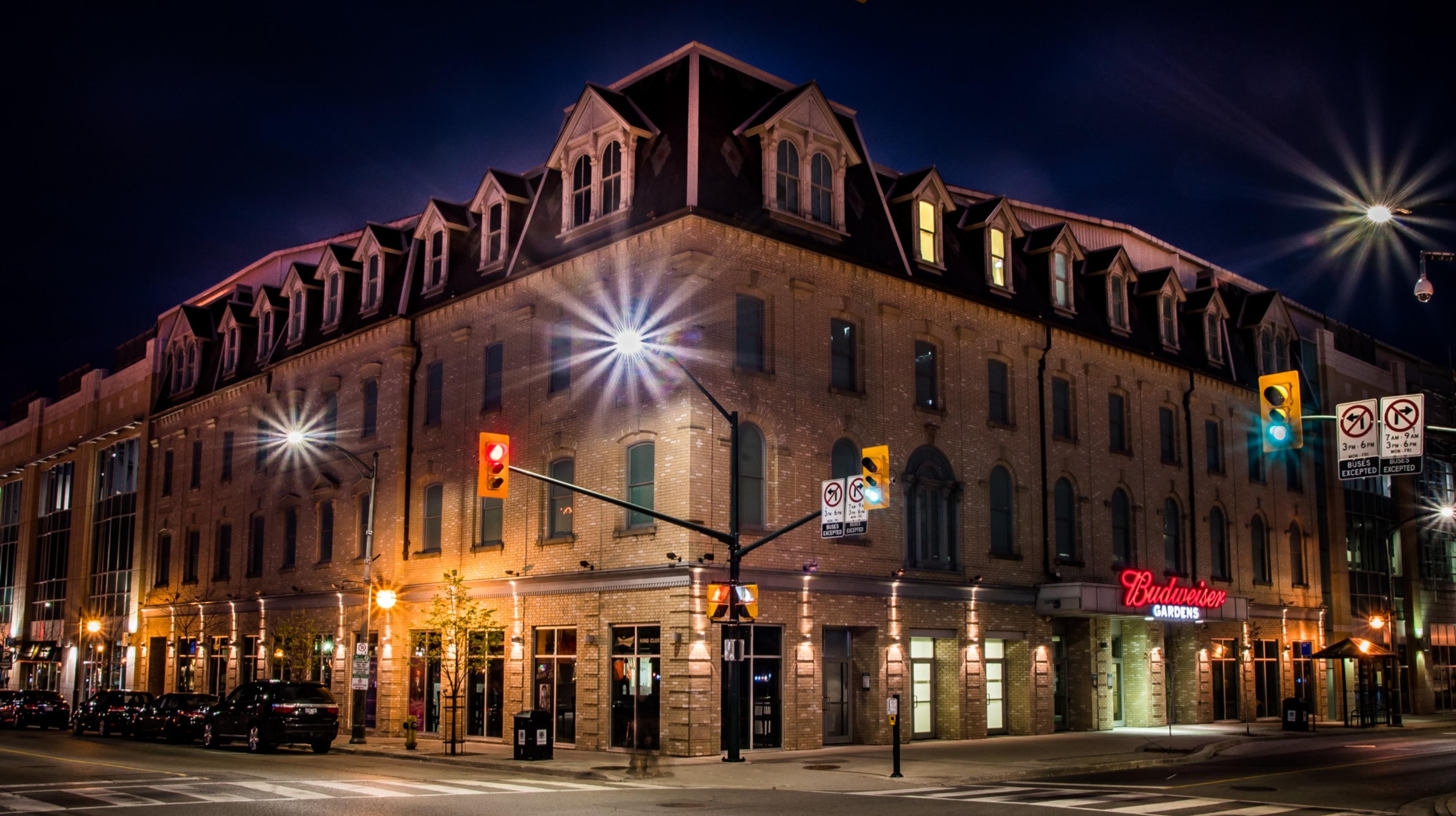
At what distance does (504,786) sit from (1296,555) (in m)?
38.0

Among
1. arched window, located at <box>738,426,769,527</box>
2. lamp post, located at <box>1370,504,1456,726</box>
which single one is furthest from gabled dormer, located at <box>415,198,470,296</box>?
lamp post, located at <box>1370,504,1456,726</box>

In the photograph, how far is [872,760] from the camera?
2762 centimetres

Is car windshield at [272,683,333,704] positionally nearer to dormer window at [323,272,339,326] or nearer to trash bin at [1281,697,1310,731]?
dormer window at [323,272,339,326]

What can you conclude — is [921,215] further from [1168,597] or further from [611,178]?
[1168,597]

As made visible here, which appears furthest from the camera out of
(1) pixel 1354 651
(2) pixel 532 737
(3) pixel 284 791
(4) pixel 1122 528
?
(1) pixel 1354 651

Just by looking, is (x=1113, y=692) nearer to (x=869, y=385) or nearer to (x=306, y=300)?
(x=869, y=385)

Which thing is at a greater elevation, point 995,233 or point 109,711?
point 995,233

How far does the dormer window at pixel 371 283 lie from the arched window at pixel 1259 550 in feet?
105

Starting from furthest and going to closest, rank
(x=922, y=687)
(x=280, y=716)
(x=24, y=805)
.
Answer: (x=922, y=687) → (x=280, y=716) → (x=24, y=805)

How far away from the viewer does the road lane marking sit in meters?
24.2

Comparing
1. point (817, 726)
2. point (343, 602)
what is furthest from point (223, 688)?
point (817, 726)

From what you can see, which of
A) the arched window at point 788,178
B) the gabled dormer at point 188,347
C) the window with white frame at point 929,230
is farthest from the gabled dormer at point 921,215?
the gabled dormer at point 188,347

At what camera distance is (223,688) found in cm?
4781

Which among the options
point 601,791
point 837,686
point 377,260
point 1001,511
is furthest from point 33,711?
point 1001,511
